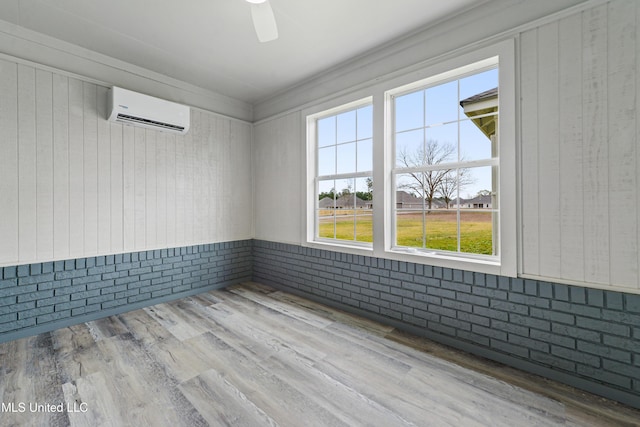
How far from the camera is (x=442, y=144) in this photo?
8.75 ft

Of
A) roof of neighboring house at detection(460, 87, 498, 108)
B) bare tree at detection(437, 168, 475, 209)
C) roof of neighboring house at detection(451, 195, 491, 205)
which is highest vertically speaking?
roof of neighboring house at detection(460, 87, 498, 108)

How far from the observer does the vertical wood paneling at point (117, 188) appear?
3150 millimetres

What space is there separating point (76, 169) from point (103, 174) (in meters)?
0.23

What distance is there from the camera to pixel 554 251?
200 centimetres

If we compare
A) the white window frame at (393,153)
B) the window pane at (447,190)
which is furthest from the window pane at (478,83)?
the window pane at (447,190)

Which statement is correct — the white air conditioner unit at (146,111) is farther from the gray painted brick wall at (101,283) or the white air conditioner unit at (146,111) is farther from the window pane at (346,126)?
the window pane at (346,126)

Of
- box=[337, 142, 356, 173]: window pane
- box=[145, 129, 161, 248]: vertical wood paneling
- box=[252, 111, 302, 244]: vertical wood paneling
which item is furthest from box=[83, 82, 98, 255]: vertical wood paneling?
box=[337, 142, 356, 173]: window pane

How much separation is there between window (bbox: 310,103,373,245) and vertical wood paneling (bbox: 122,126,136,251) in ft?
7.35

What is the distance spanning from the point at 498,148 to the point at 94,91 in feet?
13.5

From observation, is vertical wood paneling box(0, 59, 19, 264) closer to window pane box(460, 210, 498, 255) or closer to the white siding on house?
window pane box(460, 210, 498, 255)

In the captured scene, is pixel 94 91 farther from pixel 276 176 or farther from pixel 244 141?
pixel 276 176

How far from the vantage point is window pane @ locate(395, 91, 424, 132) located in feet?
9.15

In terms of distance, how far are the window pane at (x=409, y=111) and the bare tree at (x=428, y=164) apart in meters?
0.24

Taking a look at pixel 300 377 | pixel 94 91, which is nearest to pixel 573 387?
pixel 300 377
